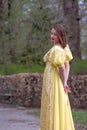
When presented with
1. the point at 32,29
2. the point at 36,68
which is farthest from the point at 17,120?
the point at 32,29

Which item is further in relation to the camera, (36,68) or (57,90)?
(36,68)

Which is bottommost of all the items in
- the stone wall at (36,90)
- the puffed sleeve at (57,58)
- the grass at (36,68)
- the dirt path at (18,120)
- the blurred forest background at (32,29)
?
the dirt path at (18,120)

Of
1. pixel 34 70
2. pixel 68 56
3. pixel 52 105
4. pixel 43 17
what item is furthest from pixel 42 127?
pixel 43 17

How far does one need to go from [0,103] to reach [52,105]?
9028 millimetres

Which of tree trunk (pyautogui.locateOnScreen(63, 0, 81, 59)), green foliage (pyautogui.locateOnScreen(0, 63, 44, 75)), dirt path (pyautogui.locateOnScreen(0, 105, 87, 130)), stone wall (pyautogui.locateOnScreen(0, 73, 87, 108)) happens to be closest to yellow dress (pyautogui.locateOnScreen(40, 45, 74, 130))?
dirt path (pyautogui.locateOnScreen(0, 105, 87, 130))

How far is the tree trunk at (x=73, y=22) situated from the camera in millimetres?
19902

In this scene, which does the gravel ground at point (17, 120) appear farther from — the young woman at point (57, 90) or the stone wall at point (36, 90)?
the young woman at point (57, 90)

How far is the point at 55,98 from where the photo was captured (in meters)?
7.37

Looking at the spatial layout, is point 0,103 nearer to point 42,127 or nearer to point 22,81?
point 22,81

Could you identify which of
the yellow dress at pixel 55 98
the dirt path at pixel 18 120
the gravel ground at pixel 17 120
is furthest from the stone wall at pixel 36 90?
the yellow dress at pixel 55 98

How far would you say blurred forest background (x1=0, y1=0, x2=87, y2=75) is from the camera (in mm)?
19516

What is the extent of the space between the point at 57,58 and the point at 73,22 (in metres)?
13.2

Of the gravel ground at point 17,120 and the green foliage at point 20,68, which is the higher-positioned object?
the green foliage at point 20,68

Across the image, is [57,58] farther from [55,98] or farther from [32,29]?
[32,29]
